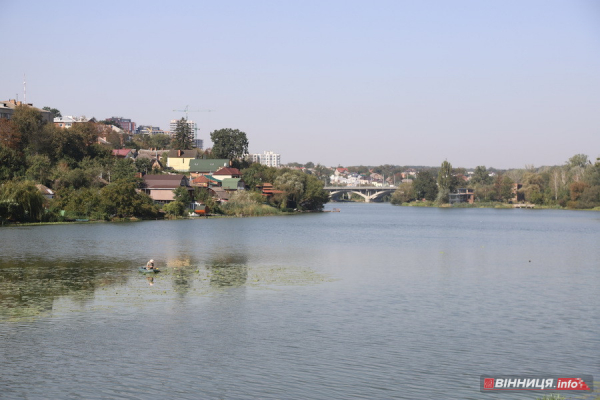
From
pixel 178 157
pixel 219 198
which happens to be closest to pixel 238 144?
pixel 178 157

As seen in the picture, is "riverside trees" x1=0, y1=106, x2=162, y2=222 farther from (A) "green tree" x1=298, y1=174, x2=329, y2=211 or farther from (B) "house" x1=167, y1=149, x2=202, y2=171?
(A) "green tree" x1=298, y1=174, x2=329, y2=211

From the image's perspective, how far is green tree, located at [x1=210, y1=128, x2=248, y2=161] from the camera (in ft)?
450

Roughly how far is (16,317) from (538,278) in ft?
82.0

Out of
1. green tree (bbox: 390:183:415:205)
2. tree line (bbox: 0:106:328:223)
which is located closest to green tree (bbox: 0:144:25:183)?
tree line (bbox: 0:106:328:223)

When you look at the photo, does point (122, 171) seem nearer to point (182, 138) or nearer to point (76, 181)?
point (76, 181)

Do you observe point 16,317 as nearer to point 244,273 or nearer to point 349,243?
point 244,273

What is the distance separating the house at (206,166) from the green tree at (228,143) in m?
5.57

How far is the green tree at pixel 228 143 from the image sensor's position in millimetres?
137250

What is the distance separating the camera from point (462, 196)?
185625mm

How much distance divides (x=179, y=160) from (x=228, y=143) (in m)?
11.8

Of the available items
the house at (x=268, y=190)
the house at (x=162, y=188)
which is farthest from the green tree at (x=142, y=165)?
the house at (x=268, y=190)

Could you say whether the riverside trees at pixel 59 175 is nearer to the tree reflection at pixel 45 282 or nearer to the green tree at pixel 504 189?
the tree reflection at pixel 45 282

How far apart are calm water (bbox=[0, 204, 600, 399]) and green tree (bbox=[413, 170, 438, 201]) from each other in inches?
5190

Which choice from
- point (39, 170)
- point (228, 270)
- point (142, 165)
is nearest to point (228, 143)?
point (142, 165)
